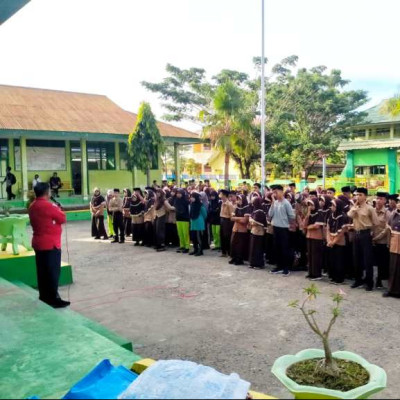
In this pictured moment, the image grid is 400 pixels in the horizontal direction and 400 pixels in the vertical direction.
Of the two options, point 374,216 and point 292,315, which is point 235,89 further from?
point 292,315

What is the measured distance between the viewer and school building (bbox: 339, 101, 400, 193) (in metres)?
23.7

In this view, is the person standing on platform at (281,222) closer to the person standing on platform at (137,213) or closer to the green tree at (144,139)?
the person standing on platform at (137,213)

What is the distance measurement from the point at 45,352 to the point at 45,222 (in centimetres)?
209

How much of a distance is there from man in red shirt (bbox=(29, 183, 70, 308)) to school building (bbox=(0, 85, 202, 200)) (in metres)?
14.1

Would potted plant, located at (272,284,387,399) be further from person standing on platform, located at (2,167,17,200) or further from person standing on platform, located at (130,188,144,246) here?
person standing on platform, located at (2,167,17,200)

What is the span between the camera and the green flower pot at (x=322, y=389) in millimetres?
2287

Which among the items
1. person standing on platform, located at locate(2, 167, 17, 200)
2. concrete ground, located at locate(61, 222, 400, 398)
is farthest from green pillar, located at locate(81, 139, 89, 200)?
concrete ground, located at locate(61, 222, 400, 398)

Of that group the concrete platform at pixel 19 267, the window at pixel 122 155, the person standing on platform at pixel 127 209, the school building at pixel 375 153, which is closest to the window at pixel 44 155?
the window at pixel 122 155

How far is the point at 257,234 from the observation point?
8828mm

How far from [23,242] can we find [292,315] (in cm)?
489

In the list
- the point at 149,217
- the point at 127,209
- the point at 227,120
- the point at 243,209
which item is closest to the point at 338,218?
the point at 243,209

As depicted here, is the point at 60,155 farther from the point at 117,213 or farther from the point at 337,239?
the point at 337,239

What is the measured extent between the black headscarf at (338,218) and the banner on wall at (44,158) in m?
17.7

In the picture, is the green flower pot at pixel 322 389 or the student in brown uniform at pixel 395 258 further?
the student in brown uniform at pixel 395 258
